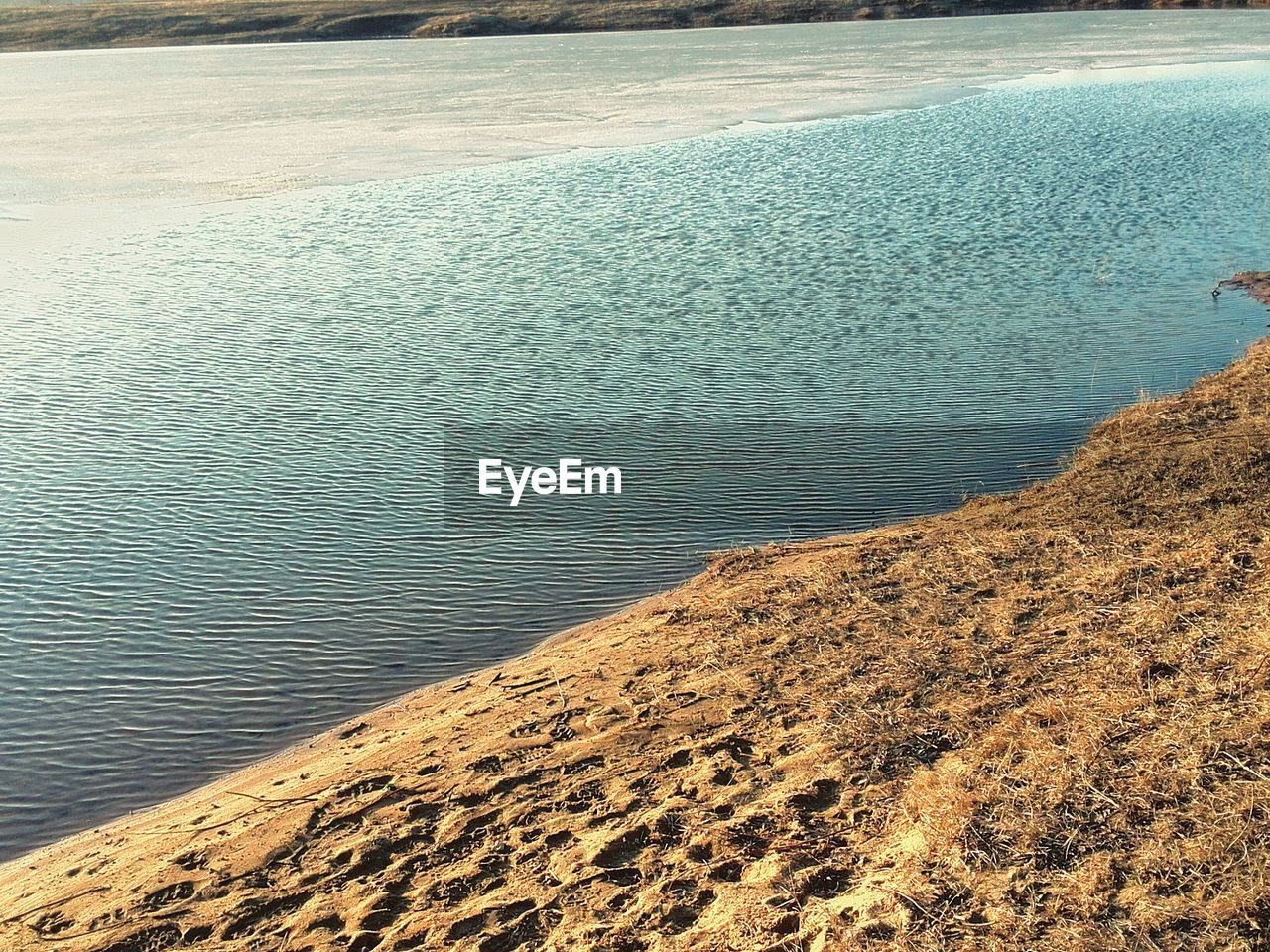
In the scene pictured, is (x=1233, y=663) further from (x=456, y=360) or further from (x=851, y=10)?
(x=851, y=10)

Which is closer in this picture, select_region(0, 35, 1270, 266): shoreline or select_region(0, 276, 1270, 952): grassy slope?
select_region(0, 276, 1270, 952): grassy slope

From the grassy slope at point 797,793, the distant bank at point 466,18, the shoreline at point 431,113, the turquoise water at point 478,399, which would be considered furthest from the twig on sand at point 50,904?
the distant bank at point 466,18

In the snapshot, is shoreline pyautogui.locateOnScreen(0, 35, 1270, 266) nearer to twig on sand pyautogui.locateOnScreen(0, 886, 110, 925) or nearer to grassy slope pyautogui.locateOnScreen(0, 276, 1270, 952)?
grassy slope pyautogui.locateOnScreen(0, 276, 1270, 952)

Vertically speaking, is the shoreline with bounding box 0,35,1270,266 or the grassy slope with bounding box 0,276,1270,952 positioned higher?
the shoreline with bounding box 0,35,1270,266

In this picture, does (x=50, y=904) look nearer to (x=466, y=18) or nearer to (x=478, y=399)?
(x=478, y=399)

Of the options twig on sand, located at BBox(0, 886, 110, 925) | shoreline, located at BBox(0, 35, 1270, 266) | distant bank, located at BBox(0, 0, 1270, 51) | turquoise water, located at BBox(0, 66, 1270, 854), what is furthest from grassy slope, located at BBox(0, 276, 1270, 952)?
distant bank, located at BBox(0, 0, 1270, 51)

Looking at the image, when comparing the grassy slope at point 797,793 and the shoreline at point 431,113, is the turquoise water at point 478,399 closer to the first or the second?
the grassy slope at point 797,793

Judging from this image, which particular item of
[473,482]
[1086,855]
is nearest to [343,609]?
[473,482]
